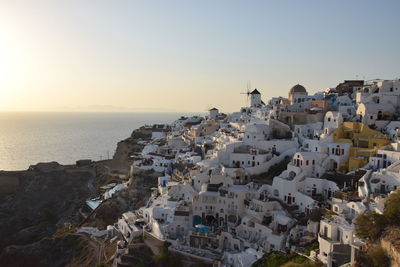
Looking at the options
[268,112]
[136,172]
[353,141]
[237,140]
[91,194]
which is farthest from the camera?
[91,194]

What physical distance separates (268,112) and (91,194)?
2384 centimetres

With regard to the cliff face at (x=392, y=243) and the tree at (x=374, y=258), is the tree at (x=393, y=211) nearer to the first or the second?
the cliff face at (x=392, y=243)

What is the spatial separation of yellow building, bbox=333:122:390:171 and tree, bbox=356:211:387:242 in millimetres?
8944

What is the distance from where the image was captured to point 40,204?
45.5 m

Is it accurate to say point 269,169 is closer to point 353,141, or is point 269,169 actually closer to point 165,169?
point 353,141

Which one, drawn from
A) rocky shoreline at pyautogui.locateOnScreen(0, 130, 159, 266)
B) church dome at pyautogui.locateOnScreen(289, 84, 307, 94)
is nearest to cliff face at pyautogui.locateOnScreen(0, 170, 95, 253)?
rocky shoreline at pyautogui.locateOnScreen(0, 130, 159, 266)

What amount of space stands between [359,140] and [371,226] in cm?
1217

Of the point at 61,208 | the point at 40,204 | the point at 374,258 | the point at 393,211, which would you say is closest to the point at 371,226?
the point at 393,211

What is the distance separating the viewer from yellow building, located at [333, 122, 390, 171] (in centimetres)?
2553

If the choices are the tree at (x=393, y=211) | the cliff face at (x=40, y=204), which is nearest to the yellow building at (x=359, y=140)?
the tree at (x=393, y=211)

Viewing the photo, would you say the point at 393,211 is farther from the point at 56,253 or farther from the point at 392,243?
the point at 56,253

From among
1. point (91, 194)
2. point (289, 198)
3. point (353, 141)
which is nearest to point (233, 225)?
point (289, 198)

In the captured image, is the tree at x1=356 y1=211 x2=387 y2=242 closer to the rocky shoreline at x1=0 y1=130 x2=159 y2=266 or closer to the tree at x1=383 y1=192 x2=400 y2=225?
the tree at x1=383 y1=192 x2=400 y2=225

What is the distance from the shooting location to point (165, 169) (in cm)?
3866
